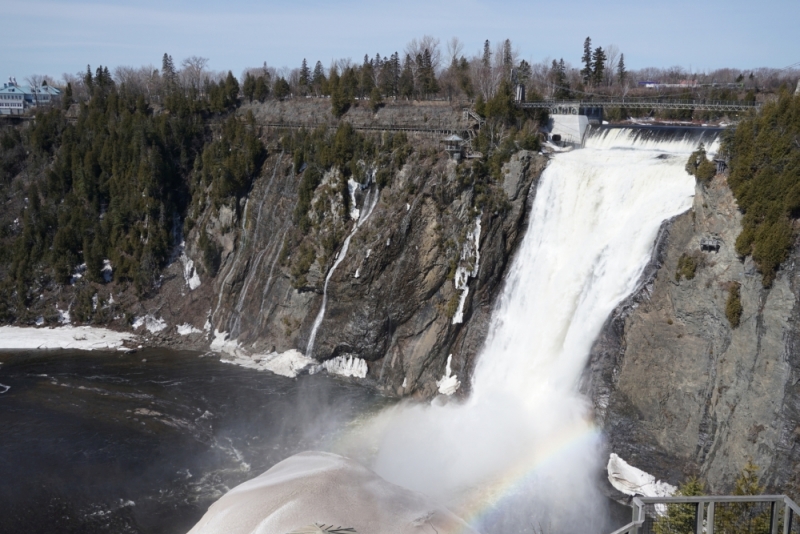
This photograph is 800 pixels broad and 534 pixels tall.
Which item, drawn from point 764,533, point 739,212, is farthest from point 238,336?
point 764,533

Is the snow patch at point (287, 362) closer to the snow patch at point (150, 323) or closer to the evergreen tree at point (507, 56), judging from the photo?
the snow patch at point (150, 323)

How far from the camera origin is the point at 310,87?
2665 inches

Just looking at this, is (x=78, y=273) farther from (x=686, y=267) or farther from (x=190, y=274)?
(x=686, y=267)

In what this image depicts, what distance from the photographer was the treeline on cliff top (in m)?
46.7

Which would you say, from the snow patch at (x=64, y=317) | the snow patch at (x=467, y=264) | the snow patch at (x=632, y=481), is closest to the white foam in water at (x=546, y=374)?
the snow patch at (x=632, y=481)

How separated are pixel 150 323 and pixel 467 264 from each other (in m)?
26.2

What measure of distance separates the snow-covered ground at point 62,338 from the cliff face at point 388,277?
3274mm

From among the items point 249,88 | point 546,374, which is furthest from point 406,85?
point 546,374

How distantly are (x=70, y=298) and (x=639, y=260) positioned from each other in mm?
43964

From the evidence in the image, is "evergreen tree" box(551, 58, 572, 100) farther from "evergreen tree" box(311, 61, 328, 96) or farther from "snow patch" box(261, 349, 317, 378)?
"snow patch" box(261, 349, 317, 378)

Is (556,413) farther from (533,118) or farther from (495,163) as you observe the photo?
(533,118)

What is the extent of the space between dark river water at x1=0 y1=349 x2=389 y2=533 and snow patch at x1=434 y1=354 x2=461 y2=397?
3.59m

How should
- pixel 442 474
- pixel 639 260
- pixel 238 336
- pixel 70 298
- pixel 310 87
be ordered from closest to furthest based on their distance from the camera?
pixel 442 474 < pixel 639 260 < pixel 238 336 < pixel 70 298 < pixel 310 87

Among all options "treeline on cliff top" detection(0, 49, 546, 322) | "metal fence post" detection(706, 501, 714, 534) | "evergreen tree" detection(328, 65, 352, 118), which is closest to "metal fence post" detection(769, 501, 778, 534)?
"metal fence post" detection(706, 501, 714, 534)
